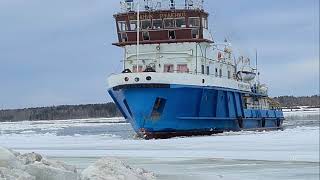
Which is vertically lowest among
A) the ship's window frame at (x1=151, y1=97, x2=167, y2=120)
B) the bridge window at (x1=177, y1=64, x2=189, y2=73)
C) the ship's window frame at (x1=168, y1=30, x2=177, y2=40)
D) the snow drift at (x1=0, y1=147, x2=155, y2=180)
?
the snow drift at (x1=0, y1=147, x2=155, y2=180)

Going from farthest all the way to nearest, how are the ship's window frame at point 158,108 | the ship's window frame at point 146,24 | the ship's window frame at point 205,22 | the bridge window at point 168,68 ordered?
→ the ship's window frame at point 205,22, the ship's window frame at point 146,24, the bridge window at point 168,68, the ship's window frame at point 158,108

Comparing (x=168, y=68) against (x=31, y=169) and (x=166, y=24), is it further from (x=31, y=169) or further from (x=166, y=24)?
(x=31, y=169)

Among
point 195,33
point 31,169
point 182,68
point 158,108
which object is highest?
point 195,33

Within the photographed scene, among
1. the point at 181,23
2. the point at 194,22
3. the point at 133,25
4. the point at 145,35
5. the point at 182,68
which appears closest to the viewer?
the point at 182,68

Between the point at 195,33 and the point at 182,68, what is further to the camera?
the point at 195,33

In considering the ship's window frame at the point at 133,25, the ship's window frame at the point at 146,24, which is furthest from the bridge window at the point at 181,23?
the ship's window frame at the point at 133,25

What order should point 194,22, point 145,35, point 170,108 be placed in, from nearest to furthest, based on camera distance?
point 170,108 < point 194,22 < point 145,35

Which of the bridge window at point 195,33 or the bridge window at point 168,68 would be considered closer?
the bridge window at point 168,68

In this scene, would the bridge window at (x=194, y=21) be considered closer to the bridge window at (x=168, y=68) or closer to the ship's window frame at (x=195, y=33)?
the ship's window frame at (x=195, y=33)

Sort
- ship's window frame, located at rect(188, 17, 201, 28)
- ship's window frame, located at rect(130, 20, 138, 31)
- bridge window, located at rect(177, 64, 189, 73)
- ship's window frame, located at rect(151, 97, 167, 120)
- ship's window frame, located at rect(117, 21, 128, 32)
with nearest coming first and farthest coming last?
ship's window frame, located at rect(151, 97, 167, 120)
bridge window, located at rect(177, 64, 189, 73)
ship's window frame, located at rect(188, 17, 201, 28)
ship's window frame, located at rect(130, 20, 138, 31)
ship's window frame, located at rect(117, 21, 128, 32)

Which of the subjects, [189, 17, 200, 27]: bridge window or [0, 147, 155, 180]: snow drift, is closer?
[0, 147, 155, 180]: snow drift

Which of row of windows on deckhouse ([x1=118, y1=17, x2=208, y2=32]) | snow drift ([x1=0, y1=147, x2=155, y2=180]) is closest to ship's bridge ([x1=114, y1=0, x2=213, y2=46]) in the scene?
row of windows on deckhouse ([x1=118, y1=17, x2=208, y2=32])

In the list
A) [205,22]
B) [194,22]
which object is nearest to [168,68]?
[194,22]

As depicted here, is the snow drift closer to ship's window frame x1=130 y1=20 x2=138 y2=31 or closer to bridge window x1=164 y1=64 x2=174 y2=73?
bridge window x1=164 y1=64 x2=174 y2=73
